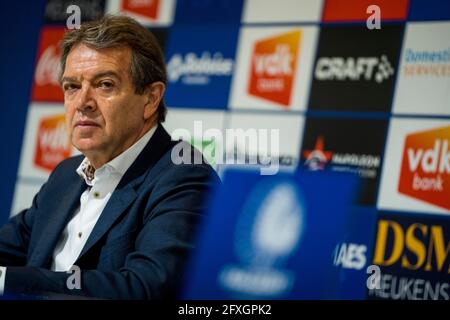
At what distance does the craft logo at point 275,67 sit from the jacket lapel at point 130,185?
74.7 inches

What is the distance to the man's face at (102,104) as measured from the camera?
83.8 inches

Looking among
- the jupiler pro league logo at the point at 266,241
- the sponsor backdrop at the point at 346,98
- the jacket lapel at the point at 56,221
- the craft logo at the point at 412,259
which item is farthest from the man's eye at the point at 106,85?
the craft logo at the point at 412,259

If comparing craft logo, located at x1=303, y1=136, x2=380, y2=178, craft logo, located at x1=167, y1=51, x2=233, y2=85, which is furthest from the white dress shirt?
craft logo, located at x1=167, y1=51, x2=233, y2=85

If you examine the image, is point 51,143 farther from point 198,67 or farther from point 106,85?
point 106,85

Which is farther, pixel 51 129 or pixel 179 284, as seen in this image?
pixel 51 129

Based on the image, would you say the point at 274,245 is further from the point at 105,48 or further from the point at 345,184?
Answer: the point at 105,48

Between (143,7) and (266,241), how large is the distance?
3.68 m

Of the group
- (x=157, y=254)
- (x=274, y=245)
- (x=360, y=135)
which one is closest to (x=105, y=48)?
(x=157, y=254)

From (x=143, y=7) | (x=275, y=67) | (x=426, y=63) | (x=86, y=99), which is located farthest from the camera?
(x=143, y=7)

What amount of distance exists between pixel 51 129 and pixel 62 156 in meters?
0.21

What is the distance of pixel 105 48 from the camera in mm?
2105

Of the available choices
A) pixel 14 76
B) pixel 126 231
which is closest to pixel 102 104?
pixel 126 231

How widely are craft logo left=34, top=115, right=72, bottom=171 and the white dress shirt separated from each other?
2665 millimetres

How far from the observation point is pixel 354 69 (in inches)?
152
